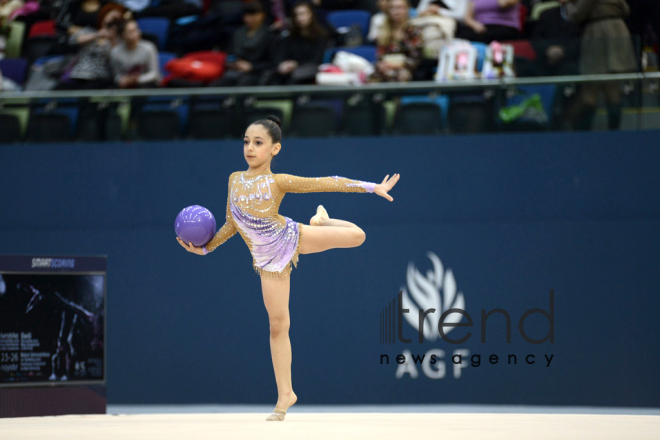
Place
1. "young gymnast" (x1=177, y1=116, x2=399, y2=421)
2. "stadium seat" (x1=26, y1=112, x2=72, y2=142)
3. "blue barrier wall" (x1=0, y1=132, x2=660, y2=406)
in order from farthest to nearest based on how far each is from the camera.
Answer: "stadium seat" (x1=26, y1=112, x2=72, y2=142) → "blue barrier wall" (x1=0, y1=132, x2=660, y2=406) → "young gymnast" (x1=177, y1=116, x2=399, y2=421)

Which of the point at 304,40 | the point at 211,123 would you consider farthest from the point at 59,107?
the point at 304,40

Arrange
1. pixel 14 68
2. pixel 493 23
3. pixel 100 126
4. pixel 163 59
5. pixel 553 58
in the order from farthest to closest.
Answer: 1. pixel 14 68
2. pixel 163 59
3. pixel 493 23
4. pixel 100 126
5. pixel 553 58

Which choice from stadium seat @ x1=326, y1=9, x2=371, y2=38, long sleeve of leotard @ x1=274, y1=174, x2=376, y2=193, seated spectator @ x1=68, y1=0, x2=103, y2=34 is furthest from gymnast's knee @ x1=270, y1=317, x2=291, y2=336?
seated spectator @ x1=68, y1=0, x2=103, y2=34

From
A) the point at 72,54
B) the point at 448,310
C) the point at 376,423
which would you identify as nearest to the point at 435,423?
the point at 376,423

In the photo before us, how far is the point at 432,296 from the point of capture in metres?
6.38

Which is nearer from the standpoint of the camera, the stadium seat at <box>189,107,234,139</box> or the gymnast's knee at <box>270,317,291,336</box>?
the gymnast's knee at <box>270,317,291,336</box>

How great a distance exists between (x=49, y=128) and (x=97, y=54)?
94 centimetres

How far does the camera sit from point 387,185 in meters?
4.12

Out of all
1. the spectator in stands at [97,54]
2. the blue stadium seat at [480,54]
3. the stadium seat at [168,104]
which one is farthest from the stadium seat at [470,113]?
the spectator in stands at [97,54]

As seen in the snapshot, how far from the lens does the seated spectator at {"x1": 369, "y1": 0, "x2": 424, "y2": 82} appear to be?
6.56 meters

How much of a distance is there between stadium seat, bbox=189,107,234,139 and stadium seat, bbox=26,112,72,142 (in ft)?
3.52

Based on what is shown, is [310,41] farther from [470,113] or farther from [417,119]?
[470,113]

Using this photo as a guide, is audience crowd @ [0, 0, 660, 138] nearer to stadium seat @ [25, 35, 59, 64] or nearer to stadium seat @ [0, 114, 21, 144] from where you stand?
stadium seat @ [25, 35, 59, 64]

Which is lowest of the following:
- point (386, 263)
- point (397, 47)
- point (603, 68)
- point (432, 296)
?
point (432, 296)
